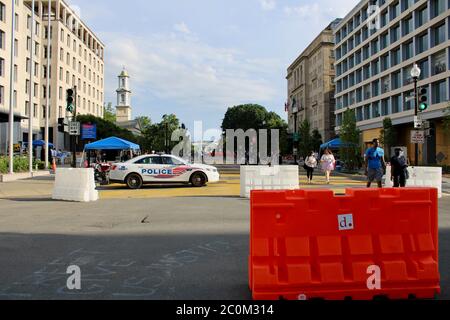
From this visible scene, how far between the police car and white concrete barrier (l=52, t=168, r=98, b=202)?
4.22 metres

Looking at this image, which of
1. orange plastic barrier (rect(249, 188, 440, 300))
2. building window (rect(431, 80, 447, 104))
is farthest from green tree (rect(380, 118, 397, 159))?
orange plastic barrier (rect(249, 188, 440, 300))

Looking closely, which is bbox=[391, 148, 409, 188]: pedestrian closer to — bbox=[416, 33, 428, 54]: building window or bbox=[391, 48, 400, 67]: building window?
bbox=[416, 33, 428, 54]: building window

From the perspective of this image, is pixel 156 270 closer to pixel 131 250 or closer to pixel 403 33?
pixel 131 250

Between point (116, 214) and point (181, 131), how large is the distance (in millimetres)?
42368

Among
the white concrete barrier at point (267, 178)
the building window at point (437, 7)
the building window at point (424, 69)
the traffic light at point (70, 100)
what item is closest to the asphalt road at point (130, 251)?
the white concrete barrier at point (267, 178)

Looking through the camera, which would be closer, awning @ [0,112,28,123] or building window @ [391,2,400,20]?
awning @ [0,112,28,123]

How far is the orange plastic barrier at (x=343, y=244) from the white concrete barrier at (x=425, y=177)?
11.6 m

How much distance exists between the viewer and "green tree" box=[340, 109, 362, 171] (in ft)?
112

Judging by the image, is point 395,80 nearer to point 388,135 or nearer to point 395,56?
point 395,56

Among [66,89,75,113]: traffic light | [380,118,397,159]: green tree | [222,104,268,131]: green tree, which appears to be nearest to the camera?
[66,89,75,113]: traffic light

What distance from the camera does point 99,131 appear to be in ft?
226

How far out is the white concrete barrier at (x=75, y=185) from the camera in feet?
44.8

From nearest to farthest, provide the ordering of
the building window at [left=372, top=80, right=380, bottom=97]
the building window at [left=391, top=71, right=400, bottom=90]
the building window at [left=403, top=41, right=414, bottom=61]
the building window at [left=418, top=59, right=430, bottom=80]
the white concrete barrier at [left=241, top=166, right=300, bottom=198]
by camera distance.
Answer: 1. the white concrete barrier at [left=241, top=166, right=300, bottom=198]
2. the building window at [left=418, top=59, right=430, bottom=80]
3. the building window at [left=403, top=41, right=414, bottom=61]
4. the building window at [left=391, top=71, right=400, bottom=90]
5. the building window at [left=372, top=80, right=380, bottom=97]

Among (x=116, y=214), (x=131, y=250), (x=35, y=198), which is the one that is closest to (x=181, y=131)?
(x=35, y=198)
